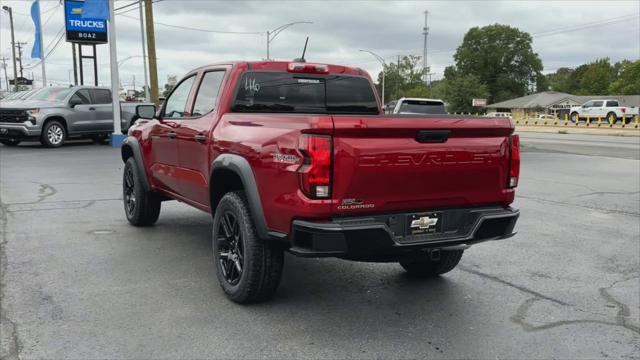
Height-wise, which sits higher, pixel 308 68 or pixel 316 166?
pixel 308 68

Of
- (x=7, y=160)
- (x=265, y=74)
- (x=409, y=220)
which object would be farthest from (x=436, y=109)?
(x=409, y=220)

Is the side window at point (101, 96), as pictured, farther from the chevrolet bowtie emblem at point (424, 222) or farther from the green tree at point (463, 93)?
the green tree at point (463, 93)

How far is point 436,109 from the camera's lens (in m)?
17.7

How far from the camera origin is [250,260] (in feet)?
13.3

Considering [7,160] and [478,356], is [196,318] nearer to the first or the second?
[478,356]

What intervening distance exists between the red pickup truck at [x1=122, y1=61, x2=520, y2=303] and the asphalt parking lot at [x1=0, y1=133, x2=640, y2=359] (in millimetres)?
408

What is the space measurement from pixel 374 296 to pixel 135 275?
83.6 inches

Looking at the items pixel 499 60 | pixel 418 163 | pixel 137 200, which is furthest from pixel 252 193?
pixel 499 60

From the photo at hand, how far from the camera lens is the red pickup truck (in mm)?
3525

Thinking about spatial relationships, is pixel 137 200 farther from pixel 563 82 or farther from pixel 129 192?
pixel 563 82

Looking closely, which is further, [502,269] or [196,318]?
[502,269]

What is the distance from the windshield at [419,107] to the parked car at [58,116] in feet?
31.2

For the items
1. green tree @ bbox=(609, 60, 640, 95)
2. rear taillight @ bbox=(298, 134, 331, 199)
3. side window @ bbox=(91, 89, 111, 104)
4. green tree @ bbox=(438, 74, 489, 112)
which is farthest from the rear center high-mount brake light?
green tree @ bbox=(609, 60, 640, 95)

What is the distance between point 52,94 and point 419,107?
11.5 meters
